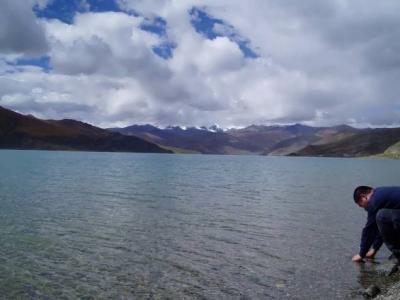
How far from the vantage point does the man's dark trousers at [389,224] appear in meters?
13.5

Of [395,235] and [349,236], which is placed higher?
[395,235]

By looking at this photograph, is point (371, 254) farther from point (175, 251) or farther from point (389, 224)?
point (175, 251)

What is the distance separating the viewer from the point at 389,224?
1377 cm

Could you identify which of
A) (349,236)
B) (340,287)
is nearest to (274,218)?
(349,236)

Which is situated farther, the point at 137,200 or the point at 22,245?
the point at 137,200

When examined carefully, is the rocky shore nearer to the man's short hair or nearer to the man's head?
the man's head

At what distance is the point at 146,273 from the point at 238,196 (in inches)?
1238

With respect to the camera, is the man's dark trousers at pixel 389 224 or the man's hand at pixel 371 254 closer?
the man's dark trousers at pixel 389 224

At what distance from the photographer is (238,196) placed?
4756cm

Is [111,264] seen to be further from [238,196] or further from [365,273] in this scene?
[238,196]

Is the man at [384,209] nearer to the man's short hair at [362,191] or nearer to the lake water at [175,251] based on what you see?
the man's short hair at [362,191]

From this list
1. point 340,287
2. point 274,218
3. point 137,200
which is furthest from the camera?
point 137,200

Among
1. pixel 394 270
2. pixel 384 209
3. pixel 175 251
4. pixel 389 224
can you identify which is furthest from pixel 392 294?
pixel 175 251

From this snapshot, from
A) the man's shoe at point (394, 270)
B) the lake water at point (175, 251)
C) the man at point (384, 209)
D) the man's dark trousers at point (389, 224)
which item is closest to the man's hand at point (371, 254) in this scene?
the lake water at point (175, 251)
